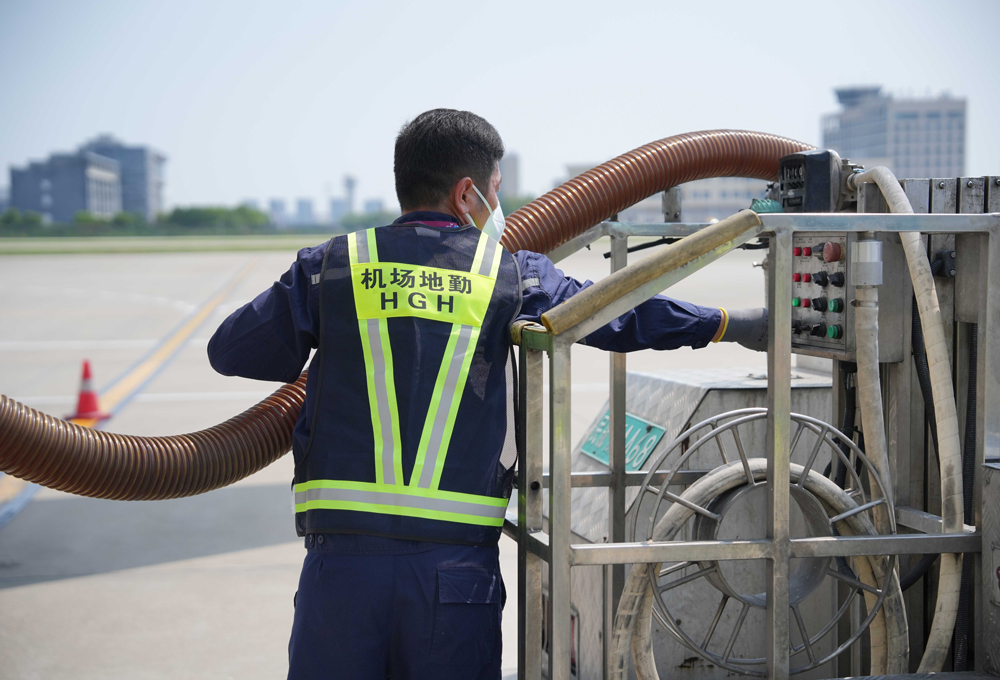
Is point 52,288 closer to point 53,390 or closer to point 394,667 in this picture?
point 53,390

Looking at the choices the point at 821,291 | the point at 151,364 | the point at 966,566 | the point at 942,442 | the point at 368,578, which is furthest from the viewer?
the point at 151,364

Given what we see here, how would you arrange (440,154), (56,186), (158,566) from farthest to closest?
(56,186)
(158,566)
(440,154)

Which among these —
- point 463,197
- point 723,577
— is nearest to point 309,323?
point 463,197

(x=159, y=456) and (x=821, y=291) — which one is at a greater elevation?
(x=821, y=291)

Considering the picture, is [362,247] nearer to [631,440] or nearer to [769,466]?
[769,466]

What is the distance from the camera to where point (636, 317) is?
1902mm

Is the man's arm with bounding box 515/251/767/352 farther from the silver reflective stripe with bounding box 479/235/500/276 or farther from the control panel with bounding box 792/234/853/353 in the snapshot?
the control panel with bounding box 792/234/853/353

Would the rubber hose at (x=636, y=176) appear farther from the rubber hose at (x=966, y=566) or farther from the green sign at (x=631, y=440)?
the rubber hose at (x=966, y=566)

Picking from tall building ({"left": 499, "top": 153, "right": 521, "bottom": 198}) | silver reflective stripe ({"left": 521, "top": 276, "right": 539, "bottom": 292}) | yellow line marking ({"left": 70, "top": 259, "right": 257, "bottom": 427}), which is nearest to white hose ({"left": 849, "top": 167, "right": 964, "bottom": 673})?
silver reflective stripe ({"left": 521, "top": 276, "right": 539, "bottom": 292})

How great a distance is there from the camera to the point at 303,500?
72.3 inches

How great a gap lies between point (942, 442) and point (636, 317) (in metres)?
0.84

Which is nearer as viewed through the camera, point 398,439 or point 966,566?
point 398,439

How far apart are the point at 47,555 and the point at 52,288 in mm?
21707

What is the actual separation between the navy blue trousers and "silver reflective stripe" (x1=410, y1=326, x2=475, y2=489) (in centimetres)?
14
